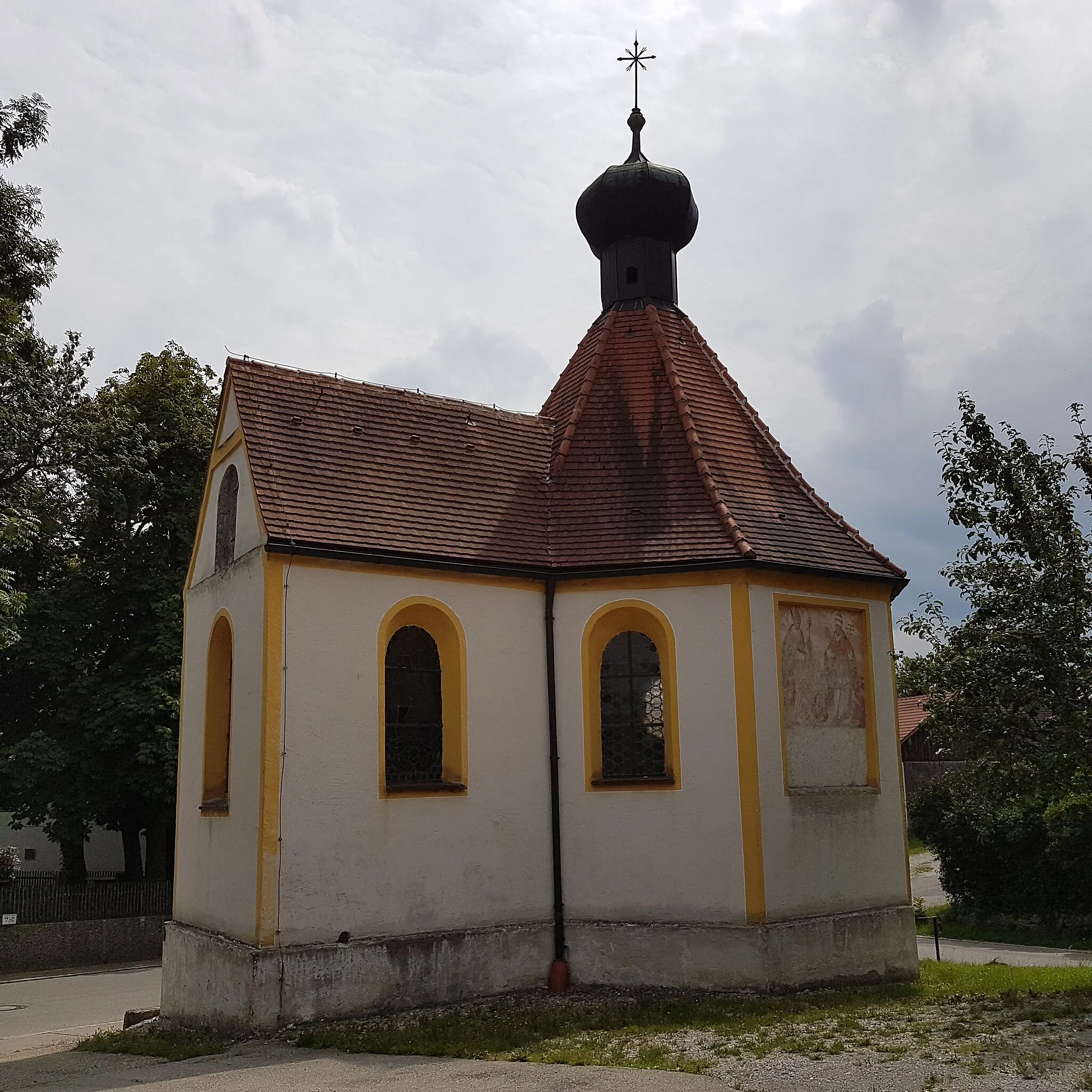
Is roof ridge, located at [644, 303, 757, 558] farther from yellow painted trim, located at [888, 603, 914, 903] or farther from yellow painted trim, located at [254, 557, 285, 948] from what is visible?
yellow painted trim, located at [254, 557, 285, 948]

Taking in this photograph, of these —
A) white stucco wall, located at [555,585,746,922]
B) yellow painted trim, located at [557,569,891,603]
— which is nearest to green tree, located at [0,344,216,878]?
yellow painted trim, located at [557,569,891,603]

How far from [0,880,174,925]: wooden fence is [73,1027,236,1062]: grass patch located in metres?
11.9

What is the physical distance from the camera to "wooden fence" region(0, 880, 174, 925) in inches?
957

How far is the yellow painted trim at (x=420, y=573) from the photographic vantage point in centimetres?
1220

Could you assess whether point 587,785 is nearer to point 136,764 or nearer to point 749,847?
point 749,847

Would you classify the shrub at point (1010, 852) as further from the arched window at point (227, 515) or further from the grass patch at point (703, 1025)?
the arched window at point (227, 515)

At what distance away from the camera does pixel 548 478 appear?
14945mm

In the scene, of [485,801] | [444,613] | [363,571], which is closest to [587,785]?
[485,801]

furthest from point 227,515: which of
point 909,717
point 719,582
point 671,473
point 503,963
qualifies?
point 909,717

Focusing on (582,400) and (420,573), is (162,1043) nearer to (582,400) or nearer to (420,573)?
(420,573)

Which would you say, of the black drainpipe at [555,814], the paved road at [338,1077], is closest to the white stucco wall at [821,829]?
the black drainpipe at [555,814]

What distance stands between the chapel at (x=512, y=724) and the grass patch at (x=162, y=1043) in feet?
1.01

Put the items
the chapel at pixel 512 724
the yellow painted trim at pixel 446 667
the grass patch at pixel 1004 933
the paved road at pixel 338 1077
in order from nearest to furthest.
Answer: the paved road at pixel 338 1077
the chapel at pixel 512 724
the yellow painted trim at pixel 446 667
the grass patch at pixel 1004 933

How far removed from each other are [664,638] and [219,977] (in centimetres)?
604
